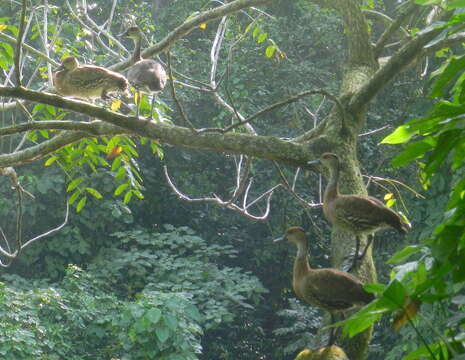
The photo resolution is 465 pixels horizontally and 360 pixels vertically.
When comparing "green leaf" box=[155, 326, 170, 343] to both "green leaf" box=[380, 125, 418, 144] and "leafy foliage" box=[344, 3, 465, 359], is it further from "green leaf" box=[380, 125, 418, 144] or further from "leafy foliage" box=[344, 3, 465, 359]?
"leafy foliage" box=[344, 3, 465, 359]

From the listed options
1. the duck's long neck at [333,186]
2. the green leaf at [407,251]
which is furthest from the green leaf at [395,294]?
the duck's long neck at [333,186]

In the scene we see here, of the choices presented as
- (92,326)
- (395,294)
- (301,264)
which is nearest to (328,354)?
(301,264)

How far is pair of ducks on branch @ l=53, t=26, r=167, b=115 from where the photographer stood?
15.5 feet

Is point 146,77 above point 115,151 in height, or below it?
above

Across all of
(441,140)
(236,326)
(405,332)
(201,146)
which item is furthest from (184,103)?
(441,140)

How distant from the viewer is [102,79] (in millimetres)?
4738

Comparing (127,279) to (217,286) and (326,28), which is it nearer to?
(217,286)

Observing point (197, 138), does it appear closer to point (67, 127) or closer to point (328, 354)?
point (67, 127)

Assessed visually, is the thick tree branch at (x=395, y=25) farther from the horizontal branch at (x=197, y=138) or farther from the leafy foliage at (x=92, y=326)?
the leafy foliage at (x=92, y=326)

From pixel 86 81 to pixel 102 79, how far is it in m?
0.16

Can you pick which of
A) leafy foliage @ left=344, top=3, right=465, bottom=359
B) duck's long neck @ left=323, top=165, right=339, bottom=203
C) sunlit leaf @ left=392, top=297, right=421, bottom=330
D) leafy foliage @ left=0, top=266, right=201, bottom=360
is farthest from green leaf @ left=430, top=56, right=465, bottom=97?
leafy foliage @ left=0, top=266, right=201, bottom=360

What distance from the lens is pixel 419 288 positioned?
118cm

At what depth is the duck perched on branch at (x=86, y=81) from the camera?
4.75 m

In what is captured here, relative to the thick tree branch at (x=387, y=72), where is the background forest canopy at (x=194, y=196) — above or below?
below
